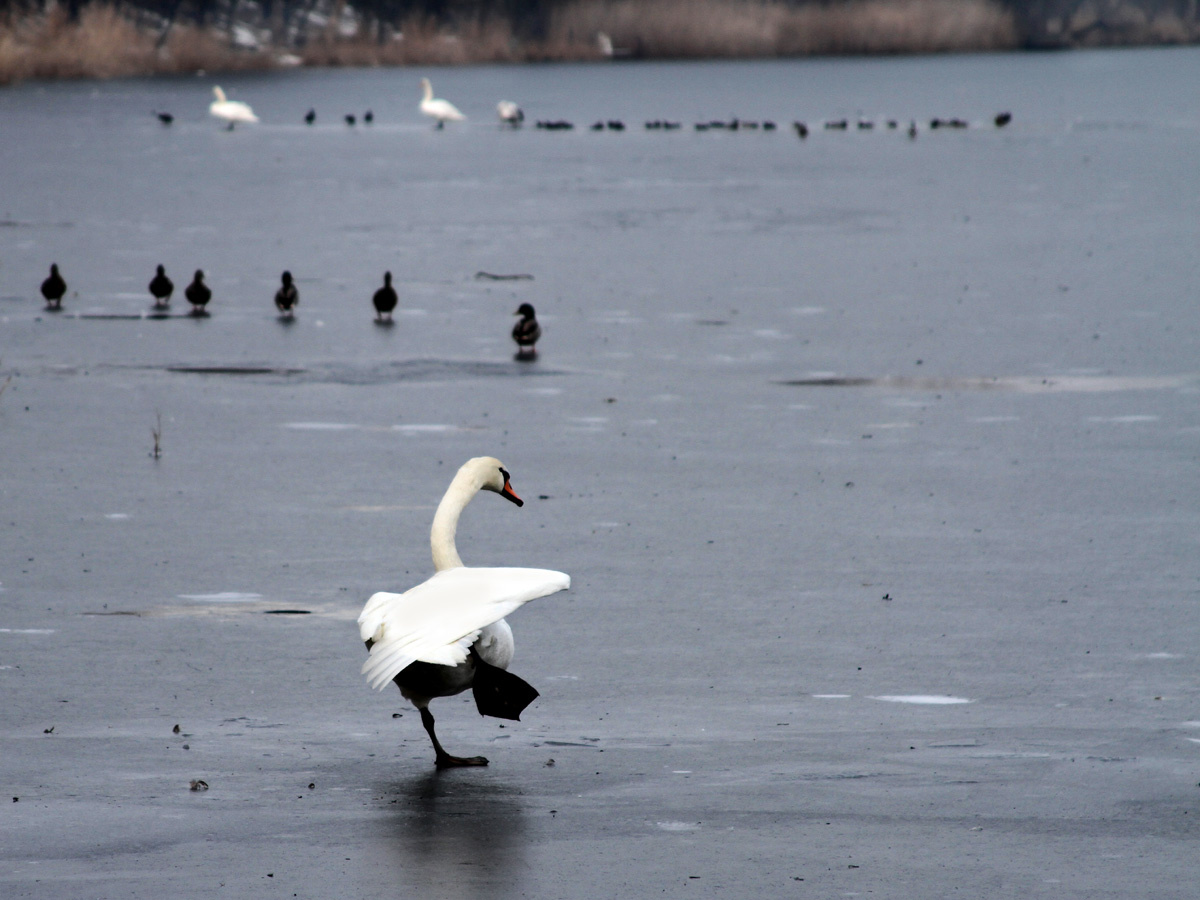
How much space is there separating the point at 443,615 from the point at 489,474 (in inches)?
48.6

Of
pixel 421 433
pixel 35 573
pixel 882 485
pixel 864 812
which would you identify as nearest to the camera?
pixel 864 812

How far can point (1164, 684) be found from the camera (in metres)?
7.49

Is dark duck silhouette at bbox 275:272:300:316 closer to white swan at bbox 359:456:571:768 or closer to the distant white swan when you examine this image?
white swan at bbox 359:456:571:768

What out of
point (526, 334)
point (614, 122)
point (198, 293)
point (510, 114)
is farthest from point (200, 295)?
point (510, 114)

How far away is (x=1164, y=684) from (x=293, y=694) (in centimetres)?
330

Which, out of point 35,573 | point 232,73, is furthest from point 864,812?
point 232,73

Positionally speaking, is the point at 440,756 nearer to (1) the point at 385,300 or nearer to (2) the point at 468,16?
(1) the point at 385,300

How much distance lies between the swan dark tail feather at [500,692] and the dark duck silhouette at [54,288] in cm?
1418

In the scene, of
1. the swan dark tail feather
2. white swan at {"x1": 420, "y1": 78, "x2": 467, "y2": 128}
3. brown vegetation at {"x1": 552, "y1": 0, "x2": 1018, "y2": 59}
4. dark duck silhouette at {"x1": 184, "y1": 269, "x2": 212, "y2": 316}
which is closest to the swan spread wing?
the swan dark tail feather

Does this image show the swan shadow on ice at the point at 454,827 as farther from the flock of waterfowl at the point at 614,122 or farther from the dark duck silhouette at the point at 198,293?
the flock of waterfowl at the point at 614,122

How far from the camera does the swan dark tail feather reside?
20.4ft

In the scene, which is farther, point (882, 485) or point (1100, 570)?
point (882, 485)

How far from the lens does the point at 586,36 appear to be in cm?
11100

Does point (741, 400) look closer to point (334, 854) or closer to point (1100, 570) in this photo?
point (1100, 570)
